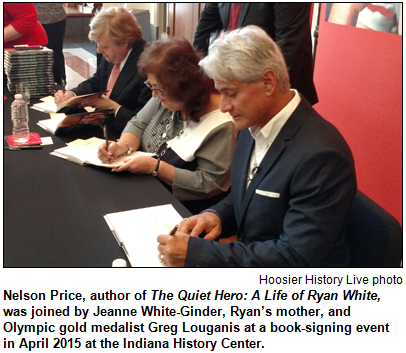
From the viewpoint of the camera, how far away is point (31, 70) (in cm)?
293

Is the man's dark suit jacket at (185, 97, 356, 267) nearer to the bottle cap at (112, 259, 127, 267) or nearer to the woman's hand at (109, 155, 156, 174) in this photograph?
the bottle cap at (112, 259, 127, 267)

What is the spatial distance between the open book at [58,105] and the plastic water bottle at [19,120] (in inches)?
8.3

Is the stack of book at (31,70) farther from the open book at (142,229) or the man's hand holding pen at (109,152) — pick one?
the open book at (142,229)

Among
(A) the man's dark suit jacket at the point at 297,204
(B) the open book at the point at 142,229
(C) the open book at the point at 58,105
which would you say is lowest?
(C) the open book at the point at 58,105

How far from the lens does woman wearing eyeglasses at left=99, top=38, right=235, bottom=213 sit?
181cm

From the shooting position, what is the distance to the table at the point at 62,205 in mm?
1267

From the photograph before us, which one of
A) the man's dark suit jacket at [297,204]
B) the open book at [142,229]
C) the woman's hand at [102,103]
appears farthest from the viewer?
the woman's hand at [102,103]

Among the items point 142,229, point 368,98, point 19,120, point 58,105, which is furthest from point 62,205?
point 368,98

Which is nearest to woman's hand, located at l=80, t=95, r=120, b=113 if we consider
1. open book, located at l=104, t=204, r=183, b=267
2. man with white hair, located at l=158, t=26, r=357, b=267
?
open book, located at l=104, t=204, r=183, b=267

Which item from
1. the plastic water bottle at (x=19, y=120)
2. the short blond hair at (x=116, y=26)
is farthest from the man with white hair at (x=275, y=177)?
the short blond hair at (x=116, y=26)

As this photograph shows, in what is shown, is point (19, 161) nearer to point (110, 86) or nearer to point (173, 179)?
point (173, 179)

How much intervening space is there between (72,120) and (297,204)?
136 cm

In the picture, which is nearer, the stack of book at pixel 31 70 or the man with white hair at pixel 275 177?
the man with white hair at pixel 275 177

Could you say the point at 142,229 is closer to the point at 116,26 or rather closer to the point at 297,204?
the point at 297,204
